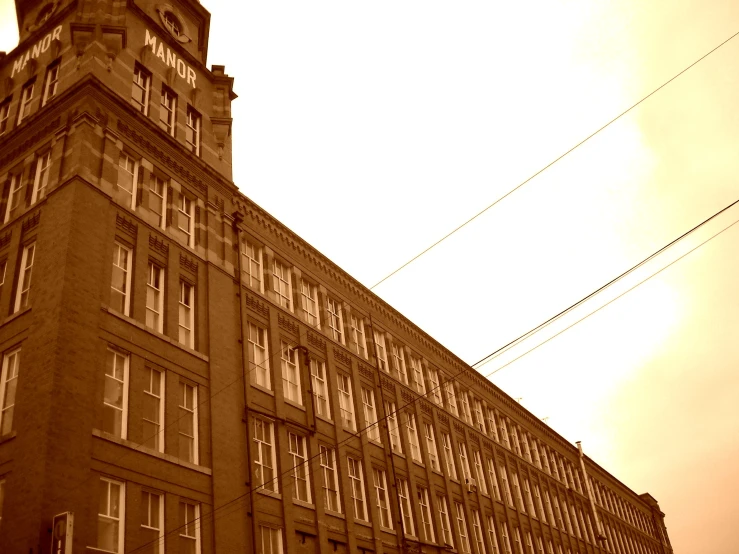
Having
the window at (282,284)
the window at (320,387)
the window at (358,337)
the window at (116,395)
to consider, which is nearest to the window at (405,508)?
the window at (320,387)

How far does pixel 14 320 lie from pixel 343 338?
58.2 feet

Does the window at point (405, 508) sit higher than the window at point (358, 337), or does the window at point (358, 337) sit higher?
the window at point (358, 337)

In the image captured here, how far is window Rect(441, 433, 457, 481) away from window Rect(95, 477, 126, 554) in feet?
80.0

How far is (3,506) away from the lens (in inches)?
752

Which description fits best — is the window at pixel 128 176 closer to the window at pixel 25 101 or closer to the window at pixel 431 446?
the window at pixel 25 101

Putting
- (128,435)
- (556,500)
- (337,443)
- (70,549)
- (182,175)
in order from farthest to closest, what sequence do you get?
(556,500) < (337,443) < (182,175) < (128,435) < (70,549)

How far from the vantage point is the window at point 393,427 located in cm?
3759

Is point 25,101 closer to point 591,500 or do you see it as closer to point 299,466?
point 299,466

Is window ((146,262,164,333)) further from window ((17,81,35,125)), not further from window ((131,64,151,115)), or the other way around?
window ((17,81,35,125))

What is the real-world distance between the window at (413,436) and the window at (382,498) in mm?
4013

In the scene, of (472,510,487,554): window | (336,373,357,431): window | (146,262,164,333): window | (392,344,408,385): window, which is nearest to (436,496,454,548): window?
(472,510,487,554): window

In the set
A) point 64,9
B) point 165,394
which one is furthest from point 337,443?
point 64,9

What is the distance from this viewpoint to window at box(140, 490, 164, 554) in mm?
21047

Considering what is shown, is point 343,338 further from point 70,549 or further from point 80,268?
point 70,549
